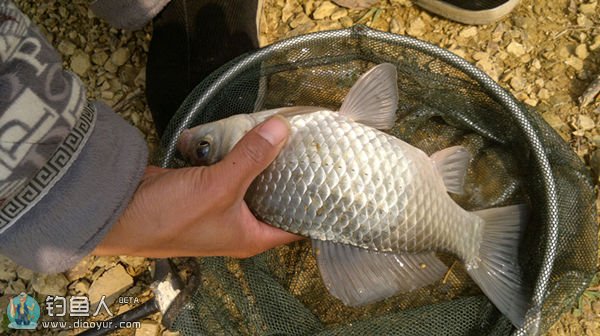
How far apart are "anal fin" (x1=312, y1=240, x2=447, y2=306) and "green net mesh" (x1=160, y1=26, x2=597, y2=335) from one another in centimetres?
25

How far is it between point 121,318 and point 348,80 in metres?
1.21

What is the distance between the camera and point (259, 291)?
1826 millimetres

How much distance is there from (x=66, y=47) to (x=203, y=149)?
1316 millimetres

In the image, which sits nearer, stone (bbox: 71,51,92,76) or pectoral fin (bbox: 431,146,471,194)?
pectoral fin (bbox: 431,146,471,194)

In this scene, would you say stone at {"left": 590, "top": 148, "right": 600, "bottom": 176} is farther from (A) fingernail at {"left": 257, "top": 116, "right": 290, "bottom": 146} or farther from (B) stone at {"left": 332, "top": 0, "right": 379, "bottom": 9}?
(A) fingernail at {"left": 257, "top": 116, "right": 290, "bottom": 146}

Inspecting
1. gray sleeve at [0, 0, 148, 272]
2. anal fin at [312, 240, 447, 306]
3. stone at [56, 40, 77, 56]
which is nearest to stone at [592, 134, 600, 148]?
anal fin at [312, 240, 447, 306]

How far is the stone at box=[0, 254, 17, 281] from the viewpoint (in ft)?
7.54

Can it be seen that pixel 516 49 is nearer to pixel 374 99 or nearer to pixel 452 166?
pixel 452 166

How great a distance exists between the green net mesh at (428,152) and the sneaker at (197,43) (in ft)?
0.77

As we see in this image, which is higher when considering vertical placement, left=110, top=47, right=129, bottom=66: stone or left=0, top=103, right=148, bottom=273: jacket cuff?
left=0, top=103, right=148, bottom=273: jacket cuff

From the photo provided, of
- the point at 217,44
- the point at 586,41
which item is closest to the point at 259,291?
the point at 217,44

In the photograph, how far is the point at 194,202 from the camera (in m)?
1.37

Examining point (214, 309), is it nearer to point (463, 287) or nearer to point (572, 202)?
point (463, 287)

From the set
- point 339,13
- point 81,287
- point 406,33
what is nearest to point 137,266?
point 81,287
